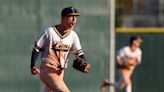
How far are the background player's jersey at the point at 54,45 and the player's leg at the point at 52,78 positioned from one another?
0.39 ft

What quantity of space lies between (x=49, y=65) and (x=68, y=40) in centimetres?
48

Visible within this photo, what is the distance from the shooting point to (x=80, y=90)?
17.6 metres

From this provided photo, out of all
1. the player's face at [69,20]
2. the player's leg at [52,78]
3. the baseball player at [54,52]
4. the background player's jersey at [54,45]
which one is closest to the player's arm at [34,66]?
the baseball player at [54,52]

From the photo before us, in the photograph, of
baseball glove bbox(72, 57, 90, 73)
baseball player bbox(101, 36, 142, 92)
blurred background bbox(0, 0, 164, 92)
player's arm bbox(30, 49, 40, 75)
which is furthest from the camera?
baseball player bbox(101, 36, 142, 92)

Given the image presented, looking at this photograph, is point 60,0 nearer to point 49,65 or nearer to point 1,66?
point 1,66

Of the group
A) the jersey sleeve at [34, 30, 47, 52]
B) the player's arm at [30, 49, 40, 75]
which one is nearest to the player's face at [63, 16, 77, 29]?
the jersey sleeve at [34, 30, 47, 52]

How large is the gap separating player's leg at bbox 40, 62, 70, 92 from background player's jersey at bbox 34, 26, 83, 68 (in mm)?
119

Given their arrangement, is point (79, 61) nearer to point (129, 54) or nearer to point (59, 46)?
point (59, 46)

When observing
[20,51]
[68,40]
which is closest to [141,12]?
[20,51]

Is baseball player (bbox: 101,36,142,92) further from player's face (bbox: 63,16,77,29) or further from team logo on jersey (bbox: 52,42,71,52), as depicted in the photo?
player's face (bbox: 63,16,77,29)

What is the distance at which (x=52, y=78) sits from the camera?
12.7 metres

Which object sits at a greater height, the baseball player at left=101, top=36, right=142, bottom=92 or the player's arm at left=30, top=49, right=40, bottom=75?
the player's arm at left=30, top=49, right=40, bottom=75

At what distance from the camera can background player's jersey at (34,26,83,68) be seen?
1274 cm

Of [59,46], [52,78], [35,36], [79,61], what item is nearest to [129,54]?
[35,36]
